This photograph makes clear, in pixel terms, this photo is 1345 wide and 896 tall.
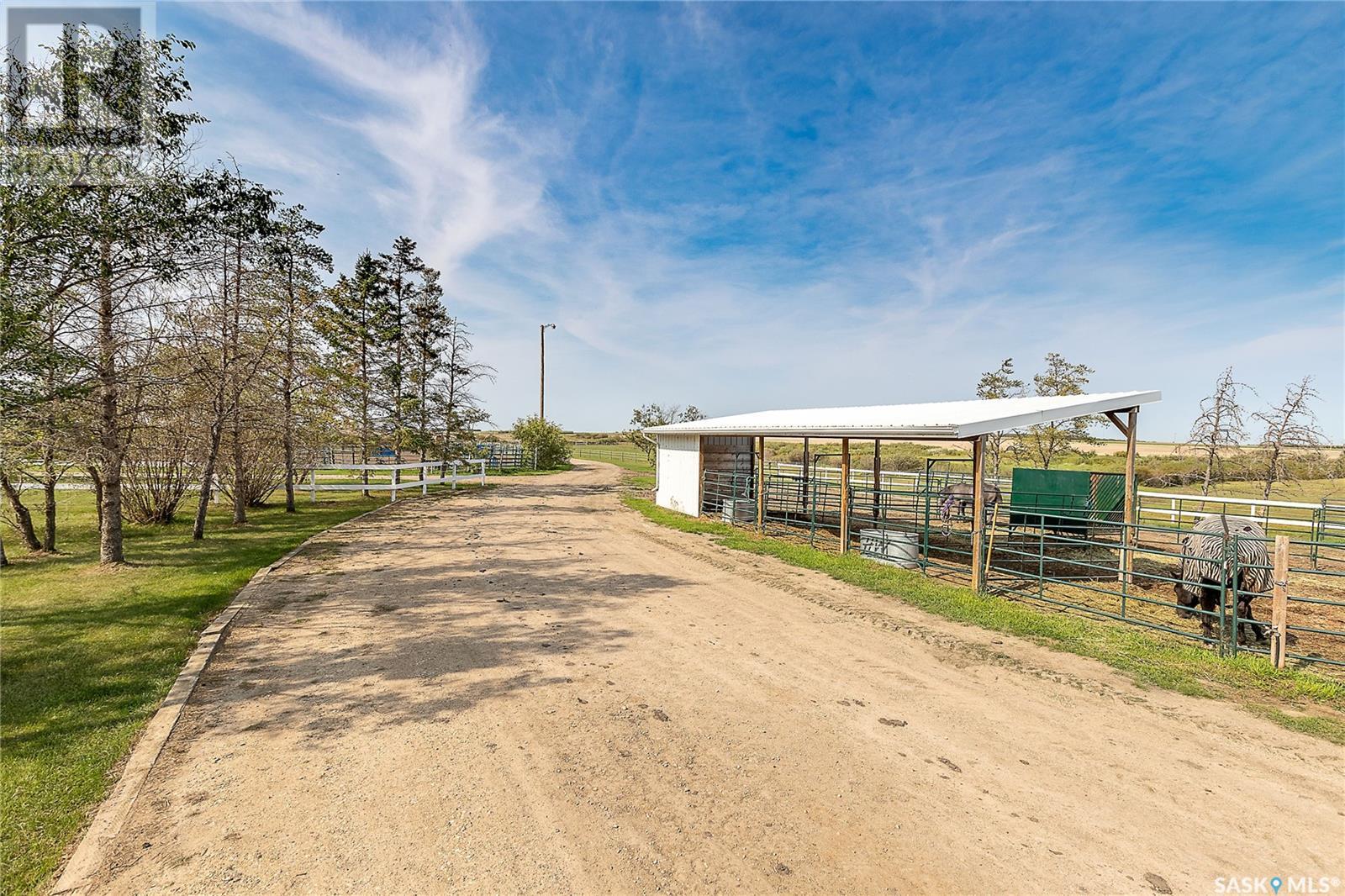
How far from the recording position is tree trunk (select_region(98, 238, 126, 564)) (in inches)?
307

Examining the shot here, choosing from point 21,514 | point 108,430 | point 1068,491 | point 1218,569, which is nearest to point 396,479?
point 21,514

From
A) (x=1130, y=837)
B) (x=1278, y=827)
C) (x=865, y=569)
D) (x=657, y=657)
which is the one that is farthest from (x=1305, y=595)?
(x=657, y=657)

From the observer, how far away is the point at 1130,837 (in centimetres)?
323

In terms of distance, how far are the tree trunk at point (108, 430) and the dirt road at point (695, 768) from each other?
3.83m

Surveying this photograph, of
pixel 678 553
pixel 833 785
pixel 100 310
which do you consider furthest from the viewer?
pixel 678 553

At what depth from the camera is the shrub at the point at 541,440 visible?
3731 centimetres

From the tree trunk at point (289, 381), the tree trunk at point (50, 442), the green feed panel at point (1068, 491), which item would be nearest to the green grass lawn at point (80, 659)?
the tree trunk at point (50, 442)

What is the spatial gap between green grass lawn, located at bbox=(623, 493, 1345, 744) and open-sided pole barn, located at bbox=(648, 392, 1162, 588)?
3.02 ft

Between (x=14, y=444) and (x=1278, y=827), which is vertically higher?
(x=14, y=444)

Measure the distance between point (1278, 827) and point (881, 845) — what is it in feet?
8.47

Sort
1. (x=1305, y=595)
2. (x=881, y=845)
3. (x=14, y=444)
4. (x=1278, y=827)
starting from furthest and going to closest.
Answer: (x=1305, y=595)
(x=14, y=444)
(x=1278, y=827)
(x=881, y=845)

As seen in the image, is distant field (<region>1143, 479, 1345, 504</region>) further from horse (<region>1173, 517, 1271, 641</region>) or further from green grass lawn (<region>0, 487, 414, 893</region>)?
green grass lawn (<region>0, 487, 414, 893</region>)

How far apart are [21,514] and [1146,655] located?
1658 centimetres

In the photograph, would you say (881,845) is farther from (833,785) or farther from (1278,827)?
(1278,827)
